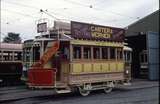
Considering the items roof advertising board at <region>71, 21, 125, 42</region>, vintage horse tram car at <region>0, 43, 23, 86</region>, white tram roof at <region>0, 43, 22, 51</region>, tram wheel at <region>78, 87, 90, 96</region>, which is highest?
roof advertising board at <region>71, 21, 125, 42</region>

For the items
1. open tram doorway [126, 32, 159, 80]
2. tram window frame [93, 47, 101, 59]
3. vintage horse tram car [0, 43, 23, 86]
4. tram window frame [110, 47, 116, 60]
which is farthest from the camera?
open tram doorway [126, 32, 159, 80]

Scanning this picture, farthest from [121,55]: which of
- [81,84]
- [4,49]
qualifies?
[4,49]

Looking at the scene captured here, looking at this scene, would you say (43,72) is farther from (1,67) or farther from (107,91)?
(1,67)

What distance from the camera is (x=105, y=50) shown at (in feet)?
68.0

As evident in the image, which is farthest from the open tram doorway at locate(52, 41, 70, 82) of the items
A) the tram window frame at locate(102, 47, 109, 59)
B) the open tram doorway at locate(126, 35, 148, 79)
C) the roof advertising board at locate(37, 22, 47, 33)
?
the open tram doorway at locate(126, 35, 148, 79)

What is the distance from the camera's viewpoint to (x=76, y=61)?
737 inches

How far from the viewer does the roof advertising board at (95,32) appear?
18766 mm

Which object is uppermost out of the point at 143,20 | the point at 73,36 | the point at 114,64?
the point at 143,20

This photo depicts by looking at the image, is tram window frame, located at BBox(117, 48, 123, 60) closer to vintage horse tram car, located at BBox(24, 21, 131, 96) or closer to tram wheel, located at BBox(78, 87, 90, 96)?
vintage horse tram car, located at BBox(24, 21, 131, 96)

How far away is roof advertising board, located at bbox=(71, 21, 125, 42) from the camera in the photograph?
18766mm

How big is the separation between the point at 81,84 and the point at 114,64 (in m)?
3.11

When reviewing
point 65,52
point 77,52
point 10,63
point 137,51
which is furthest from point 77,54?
point 137,51

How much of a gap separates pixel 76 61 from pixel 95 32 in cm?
219

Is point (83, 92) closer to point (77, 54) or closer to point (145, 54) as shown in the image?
point (77, 54)
